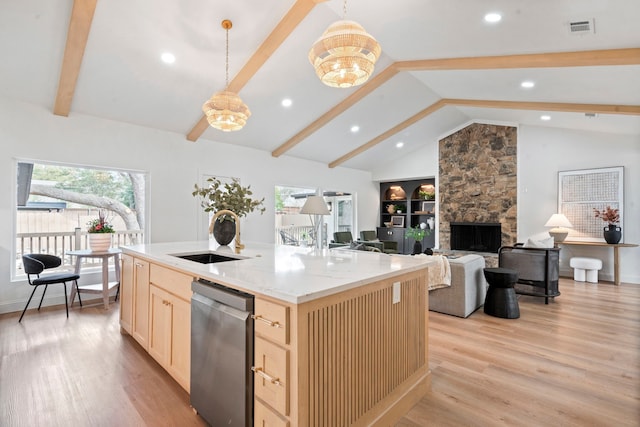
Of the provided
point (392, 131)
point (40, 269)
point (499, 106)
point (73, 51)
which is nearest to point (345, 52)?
point (73, 51)

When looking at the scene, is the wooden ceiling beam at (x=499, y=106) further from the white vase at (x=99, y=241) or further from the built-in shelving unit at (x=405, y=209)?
the white vase at (x=99, y=241)

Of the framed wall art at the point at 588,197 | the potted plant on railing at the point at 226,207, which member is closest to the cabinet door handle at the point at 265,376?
the potted plant on railing at the point at 226,207

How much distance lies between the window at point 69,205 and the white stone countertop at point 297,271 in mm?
3557

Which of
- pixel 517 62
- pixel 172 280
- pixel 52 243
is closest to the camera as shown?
pixel 172 280

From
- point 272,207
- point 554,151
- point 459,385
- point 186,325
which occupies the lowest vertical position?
point 459,385

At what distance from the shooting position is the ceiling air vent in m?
2.78

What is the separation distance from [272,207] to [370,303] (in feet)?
18.1

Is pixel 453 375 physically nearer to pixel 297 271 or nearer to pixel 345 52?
pixel 297 271

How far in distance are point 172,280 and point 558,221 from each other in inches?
268

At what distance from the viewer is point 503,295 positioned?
12.3ft

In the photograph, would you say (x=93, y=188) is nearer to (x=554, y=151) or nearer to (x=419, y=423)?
(x=419, y=423)

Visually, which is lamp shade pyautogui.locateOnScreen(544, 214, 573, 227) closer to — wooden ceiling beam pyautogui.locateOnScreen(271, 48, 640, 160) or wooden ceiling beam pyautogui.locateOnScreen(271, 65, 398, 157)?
wooden ceiling beam pyautogui.locateOnScreen(271, 48, 640, 160)

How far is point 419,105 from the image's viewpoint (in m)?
6.31

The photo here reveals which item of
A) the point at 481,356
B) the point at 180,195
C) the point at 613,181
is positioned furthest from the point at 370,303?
the point at 613,181
